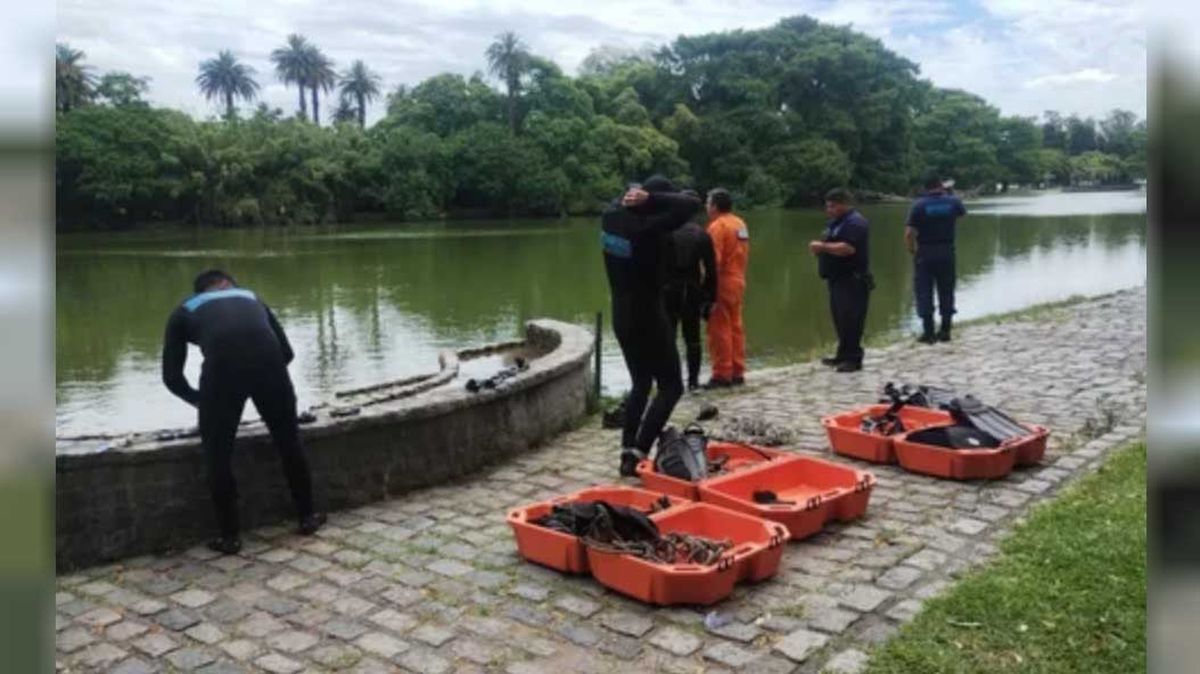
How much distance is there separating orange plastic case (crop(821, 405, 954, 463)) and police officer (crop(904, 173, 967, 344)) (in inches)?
157

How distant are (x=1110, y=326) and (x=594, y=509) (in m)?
9.42

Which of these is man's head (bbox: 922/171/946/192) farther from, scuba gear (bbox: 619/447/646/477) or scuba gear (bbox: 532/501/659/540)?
scuba gear (bbox: 532/501/659/540)

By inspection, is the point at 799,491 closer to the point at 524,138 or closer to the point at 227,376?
the point at 227,376

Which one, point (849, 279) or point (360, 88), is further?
point (360, 88)

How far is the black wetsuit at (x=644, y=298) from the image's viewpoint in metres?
5.44

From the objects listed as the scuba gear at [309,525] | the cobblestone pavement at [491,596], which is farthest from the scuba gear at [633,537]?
the scuba gear at [309,525]

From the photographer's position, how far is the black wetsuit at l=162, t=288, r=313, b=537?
4.66m

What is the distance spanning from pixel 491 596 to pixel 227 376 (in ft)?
5.32

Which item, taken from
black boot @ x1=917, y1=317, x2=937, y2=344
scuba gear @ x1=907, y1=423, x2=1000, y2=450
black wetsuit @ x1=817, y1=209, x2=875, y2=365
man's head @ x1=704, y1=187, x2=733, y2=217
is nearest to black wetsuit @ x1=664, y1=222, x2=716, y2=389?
man's head @ x1=704, y1=187, x2=733, y2=217

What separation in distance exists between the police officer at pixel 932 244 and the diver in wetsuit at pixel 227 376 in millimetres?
6992

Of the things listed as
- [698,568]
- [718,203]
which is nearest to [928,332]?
[718,203]

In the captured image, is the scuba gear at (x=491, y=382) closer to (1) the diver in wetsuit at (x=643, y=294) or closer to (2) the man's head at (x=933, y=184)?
(1) the diver in wetsuit at (x=643, y=294)

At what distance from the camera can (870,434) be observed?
6035mm

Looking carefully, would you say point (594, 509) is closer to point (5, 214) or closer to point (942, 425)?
point (942, 425)
